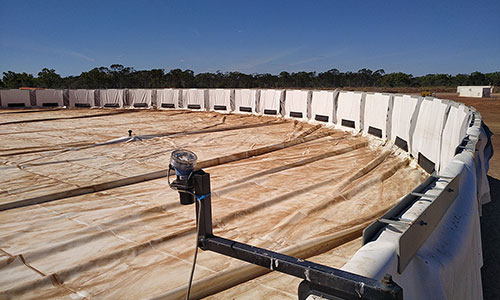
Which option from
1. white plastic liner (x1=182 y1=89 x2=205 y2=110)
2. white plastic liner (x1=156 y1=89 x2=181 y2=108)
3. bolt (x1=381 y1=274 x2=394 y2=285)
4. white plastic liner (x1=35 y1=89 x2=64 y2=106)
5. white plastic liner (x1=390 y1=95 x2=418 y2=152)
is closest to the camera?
bolt (x1=381 y1=274 x2=394 y2=285)

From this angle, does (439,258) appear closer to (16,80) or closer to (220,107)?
(220,107)

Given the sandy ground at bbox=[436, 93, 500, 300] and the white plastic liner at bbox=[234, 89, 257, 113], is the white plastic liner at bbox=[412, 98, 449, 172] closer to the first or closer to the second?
the sandy ground at bbox=[436, 93, 500, 300]

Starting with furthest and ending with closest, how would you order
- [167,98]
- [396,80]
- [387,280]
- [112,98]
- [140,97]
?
[396,80] → [112,98] → [140,97] → [167,98] → [387,280]

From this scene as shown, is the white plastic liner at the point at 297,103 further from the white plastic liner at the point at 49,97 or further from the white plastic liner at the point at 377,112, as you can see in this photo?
the white plastic liner at the point at 49,97


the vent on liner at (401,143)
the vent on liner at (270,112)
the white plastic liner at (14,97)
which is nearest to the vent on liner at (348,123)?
the vent on liner at (401,143)

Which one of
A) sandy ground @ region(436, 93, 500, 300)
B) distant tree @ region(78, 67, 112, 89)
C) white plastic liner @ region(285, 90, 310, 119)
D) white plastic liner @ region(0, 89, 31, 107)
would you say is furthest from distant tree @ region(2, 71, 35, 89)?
sandy ground @ region(436, 93, 500, 300)

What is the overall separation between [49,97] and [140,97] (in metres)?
6.66

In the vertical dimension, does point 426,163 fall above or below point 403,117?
below

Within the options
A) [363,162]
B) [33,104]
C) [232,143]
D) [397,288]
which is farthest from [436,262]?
[33,104]

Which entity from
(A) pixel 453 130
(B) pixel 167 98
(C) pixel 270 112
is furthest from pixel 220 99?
(A) pixel 453 130

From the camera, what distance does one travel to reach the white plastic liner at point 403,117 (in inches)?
358

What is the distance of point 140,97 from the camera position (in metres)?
25.1

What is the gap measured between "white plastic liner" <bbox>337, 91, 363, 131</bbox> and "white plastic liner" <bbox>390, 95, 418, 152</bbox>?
247cm

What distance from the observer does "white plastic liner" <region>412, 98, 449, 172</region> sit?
7138mm
